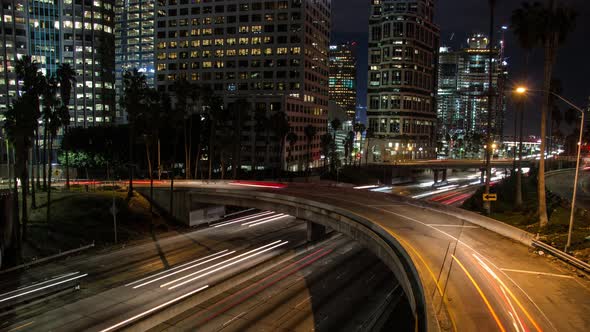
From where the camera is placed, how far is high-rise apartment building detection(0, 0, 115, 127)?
139 metres

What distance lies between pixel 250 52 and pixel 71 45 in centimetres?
6824

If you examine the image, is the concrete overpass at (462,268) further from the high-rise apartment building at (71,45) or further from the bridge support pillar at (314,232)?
the high-rise apartment building at (71,45)

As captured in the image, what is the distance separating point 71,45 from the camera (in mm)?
148875

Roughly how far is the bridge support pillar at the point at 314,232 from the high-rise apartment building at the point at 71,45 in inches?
5012

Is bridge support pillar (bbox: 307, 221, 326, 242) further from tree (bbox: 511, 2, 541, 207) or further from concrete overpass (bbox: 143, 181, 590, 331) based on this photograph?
tree (bbox: 511, 2, 541, 207)

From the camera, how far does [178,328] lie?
93.8 ft

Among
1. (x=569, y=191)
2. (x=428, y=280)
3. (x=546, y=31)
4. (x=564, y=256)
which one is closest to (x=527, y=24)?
(x=546, y=31)

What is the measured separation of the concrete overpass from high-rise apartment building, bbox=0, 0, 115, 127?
138402 millimetres

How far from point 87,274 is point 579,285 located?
3875 cm

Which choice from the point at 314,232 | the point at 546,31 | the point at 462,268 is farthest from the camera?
the point at 314,232

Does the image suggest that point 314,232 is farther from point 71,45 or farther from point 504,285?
point 71,45

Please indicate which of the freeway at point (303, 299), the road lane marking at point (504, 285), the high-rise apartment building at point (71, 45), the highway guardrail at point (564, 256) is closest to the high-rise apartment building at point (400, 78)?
the high-rise apartment building at point (71, 45)

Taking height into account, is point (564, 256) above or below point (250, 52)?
below

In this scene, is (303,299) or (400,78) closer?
(303,299)
